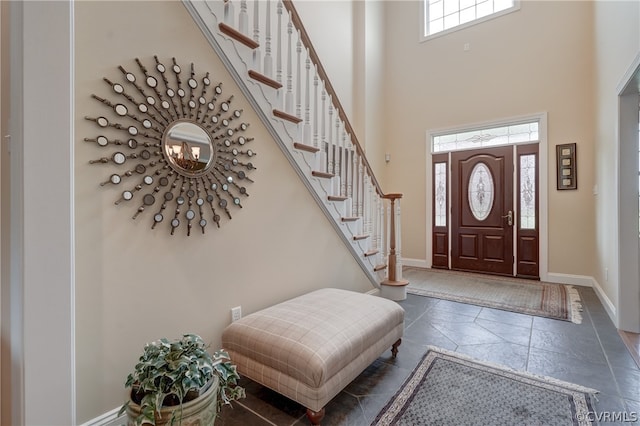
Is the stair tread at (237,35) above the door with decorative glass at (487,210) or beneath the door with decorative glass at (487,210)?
above

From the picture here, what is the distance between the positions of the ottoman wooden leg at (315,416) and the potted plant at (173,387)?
50cm

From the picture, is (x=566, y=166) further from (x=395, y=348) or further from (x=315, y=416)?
(x=315, y=416)

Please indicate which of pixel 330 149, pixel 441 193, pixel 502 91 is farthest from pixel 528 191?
pixel 330 149

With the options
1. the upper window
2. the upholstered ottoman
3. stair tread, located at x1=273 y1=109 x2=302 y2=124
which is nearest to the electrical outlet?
the upholstered ottoman

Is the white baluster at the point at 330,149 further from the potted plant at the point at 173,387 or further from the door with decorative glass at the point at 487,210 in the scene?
the door with decorative glass at the point at 487,210

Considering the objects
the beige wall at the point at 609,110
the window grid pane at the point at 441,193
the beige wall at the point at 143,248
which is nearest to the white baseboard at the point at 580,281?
the beige wall at the point at 609,110

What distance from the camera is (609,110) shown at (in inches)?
126

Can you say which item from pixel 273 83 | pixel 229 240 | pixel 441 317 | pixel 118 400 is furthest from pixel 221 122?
pixel 441 317

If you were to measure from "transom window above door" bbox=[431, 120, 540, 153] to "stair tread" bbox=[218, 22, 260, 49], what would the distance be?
4.29 metres

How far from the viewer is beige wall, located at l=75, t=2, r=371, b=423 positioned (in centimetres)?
144

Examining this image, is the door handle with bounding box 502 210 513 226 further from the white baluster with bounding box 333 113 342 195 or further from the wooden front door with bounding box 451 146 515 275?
the white baluster with bounding box 333 113 342 195

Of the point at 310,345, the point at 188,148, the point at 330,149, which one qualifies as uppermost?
the point at 330,149

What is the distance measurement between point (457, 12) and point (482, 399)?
615 cm

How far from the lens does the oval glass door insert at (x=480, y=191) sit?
5031mm
